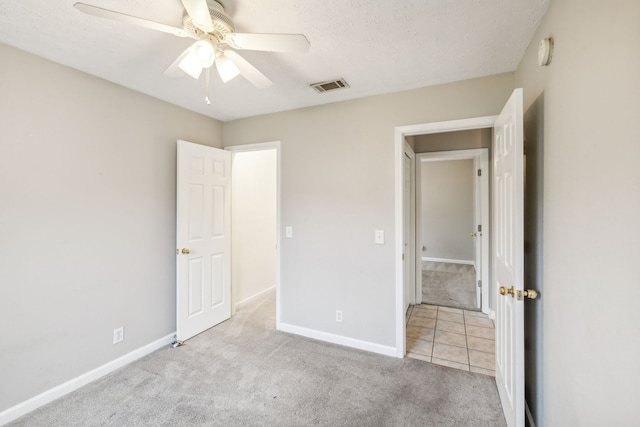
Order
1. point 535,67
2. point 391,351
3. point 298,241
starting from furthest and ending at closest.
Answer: point 298,241
point 391,351
point 535,67

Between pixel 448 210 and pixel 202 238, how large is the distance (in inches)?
225

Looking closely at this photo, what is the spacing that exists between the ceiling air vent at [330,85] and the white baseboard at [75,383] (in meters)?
2.80

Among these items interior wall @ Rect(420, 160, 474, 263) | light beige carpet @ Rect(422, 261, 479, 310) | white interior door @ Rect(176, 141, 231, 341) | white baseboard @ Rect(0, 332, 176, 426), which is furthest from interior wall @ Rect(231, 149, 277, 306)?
interior wall @ Rect(420, 160, 474, 263)

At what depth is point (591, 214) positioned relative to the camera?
102 centimetres

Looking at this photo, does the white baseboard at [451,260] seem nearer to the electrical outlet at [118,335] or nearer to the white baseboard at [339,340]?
the white baseboard at [339,340]

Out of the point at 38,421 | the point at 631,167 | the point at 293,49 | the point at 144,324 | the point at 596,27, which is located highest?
the point at 293,49

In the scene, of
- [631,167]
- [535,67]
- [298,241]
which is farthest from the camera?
[298,241]

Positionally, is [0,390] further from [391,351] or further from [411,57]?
[411,57]

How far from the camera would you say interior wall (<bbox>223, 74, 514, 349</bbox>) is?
2.48 metres

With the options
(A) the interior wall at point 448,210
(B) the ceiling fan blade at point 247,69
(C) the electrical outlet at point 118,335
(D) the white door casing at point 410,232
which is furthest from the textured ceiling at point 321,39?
(A) the interior wall at point 448,210

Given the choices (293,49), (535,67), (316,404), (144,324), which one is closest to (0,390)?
(144,324)

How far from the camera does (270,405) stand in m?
1.95

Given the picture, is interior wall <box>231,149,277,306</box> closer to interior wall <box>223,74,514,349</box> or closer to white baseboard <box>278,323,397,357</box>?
interior wall <box>223,74,514,349</box>

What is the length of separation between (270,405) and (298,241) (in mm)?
1489
